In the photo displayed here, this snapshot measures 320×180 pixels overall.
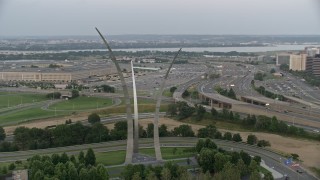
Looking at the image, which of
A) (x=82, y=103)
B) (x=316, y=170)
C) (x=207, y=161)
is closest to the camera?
(x=207, y=161)

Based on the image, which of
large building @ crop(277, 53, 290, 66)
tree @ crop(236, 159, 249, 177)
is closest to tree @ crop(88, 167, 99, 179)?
tree @ crop(236, 159, 249, 177)

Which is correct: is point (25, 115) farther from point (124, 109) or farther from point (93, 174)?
point (93, 174)

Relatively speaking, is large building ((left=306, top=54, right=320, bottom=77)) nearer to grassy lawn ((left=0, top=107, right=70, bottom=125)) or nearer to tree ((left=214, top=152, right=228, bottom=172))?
grassy lawn ((left=0, top=107, right=70, bottom=125))

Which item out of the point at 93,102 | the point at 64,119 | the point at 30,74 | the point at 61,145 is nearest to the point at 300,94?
the point at 93,102

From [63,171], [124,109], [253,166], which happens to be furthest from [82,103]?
[253,166]

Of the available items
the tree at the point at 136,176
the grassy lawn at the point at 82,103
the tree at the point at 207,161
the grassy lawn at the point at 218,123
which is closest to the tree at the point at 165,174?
the tree at the point at 136,176

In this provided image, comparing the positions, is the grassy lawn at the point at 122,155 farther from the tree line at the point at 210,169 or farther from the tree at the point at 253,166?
the tree at the point at 253,166
